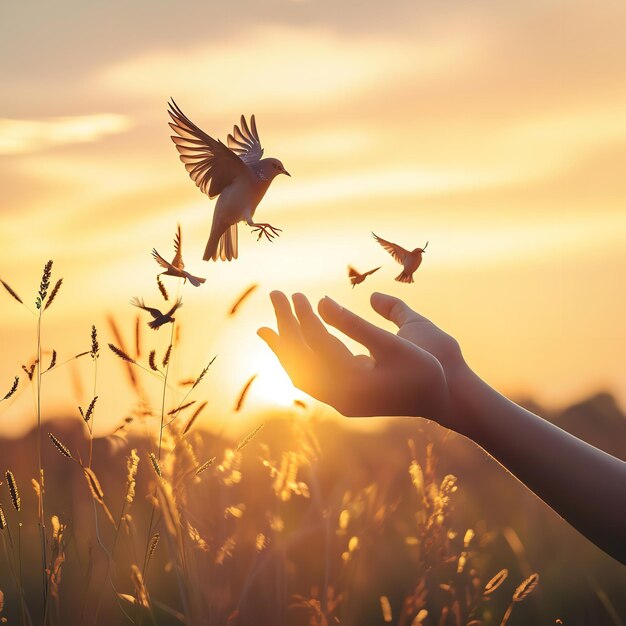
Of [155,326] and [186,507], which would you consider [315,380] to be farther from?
[186,507]

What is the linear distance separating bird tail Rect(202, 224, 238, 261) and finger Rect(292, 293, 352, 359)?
0.74ft

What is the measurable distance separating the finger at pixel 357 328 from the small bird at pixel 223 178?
233mm

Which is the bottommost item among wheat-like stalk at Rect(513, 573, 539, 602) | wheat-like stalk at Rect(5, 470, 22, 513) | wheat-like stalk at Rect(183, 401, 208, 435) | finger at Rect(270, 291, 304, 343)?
wheat-like stalk at Rect(513, 573, 539, 602)

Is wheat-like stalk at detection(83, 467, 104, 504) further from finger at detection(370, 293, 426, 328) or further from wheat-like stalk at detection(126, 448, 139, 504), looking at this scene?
finger at detection(370, 293, 426, 328)

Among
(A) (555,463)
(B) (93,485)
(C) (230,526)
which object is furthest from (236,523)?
(A) (555,463)

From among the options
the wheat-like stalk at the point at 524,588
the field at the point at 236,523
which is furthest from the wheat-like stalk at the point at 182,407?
the wheat-like stalk at the point at 524,588

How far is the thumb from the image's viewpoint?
7.41 feet

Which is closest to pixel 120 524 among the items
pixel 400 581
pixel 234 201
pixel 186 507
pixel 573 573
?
pixel 186 507

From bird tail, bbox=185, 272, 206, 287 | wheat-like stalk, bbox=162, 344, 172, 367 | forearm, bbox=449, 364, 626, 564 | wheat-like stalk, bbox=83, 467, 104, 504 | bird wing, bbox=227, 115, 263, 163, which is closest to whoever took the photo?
bird tail, bbox=185, 272, 206, 287

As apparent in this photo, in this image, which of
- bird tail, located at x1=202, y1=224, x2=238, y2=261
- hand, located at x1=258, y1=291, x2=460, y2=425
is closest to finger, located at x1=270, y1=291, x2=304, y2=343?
hand, located at x1=258, y1=291, x2=460, y2=425

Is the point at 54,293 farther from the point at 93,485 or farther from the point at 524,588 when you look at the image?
the point at 524,588

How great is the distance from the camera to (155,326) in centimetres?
211

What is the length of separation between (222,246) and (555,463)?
913 millimetres

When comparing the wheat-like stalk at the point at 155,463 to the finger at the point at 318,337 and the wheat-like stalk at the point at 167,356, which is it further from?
the finger at the point at 318,337
